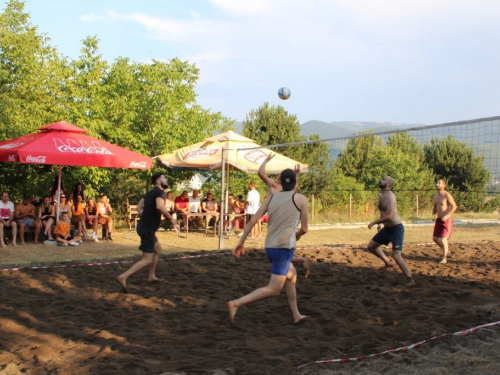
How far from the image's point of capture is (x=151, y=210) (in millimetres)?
8055

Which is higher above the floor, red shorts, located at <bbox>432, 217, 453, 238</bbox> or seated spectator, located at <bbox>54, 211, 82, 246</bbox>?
red shorts, located at <bbox>432, 217, 453, 238</bbox>

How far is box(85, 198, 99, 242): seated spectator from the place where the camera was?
13849mm

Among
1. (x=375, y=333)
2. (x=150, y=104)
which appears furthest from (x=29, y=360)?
(x=150, y=104)

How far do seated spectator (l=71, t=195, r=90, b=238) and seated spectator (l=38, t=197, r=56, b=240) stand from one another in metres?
0.49

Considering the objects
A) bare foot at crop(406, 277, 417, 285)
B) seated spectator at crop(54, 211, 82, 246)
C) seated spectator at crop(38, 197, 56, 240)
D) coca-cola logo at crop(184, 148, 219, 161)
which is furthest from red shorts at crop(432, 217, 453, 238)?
seated spectator at crop(38, 197, 56, 240)

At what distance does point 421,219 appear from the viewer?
23094 mm

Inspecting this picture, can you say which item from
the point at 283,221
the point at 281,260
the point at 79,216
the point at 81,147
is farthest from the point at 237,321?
the point at 79,216

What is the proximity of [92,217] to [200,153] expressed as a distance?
330 centimetres

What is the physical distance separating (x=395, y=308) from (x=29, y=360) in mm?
4073

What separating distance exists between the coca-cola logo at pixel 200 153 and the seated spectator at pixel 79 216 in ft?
9.76

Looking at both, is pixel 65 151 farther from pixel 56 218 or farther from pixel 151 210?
pixel 151 210

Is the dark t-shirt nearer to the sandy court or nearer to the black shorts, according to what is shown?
the black shorts

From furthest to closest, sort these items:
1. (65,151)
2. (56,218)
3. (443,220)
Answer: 1. (56,218)
2. (65,151)
3. (443,220)

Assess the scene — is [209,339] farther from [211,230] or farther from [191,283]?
[211,230]
